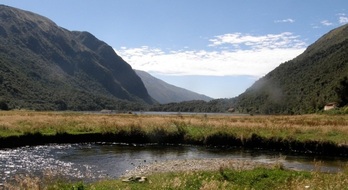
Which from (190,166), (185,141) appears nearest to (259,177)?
(190,166)

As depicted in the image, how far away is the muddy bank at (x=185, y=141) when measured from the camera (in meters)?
37.6

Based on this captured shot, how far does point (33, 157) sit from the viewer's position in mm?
31234

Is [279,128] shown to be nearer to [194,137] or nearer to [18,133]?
[194,137]

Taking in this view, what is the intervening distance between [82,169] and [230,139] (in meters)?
21.1

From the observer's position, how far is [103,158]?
32.1 m

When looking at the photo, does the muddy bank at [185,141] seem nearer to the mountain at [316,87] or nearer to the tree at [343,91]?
the tree at [343,91]

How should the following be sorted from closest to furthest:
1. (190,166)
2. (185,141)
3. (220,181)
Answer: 1. (220,181)
2. (190,166)
3. (185,141)

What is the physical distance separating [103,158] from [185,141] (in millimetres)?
14827

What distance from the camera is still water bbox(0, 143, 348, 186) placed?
2541 cm

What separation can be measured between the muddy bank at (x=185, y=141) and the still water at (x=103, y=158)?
2.41 metres

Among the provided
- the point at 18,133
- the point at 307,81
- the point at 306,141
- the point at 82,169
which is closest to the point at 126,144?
the point at 18,133

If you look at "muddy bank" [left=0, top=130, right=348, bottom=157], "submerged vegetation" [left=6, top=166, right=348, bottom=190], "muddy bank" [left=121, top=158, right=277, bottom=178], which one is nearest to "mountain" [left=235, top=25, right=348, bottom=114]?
"muddy bank" [left=0, top=130, right=348, bottom=157]

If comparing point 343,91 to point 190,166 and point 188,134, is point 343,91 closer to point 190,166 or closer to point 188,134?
point 188,134

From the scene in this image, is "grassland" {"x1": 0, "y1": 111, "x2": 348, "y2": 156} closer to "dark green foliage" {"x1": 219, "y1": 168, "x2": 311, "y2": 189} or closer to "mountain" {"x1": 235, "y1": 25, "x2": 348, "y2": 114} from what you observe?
"dark green foliage" {"x1": 219, "y1": 168, "x2": 311, "y2": 189}
